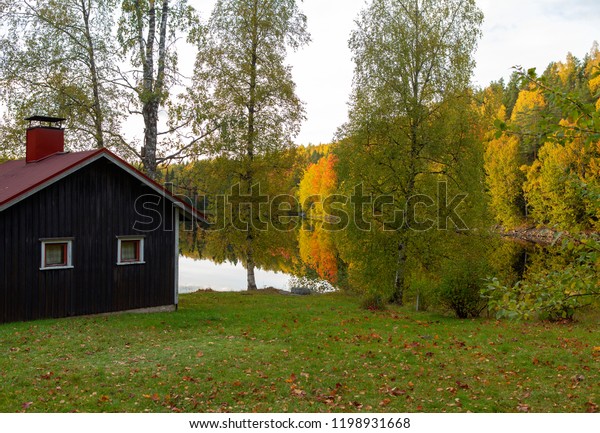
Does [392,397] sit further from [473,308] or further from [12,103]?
[12,103]

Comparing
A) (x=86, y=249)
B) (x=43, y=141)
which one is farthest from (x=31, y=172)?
(x=86, y=249)

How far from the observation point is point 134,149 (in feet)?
72.5

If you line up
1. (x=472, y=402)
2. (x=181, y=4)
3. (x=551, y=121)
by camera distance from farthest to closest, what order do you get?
(x=181, y=4)
(x=472, y=402)
(x=551, y=121)

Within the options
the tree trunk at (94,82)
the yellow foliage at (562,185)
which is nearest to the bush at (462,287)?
the tree trunk at (94,82)

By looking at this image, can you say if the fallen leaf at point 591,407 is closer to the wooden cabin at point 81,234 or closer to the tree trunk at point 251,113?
the wooden cabin at point 81,234

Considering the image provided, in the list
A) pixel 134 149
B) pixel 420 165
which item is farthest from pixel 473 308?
pixel 134 149

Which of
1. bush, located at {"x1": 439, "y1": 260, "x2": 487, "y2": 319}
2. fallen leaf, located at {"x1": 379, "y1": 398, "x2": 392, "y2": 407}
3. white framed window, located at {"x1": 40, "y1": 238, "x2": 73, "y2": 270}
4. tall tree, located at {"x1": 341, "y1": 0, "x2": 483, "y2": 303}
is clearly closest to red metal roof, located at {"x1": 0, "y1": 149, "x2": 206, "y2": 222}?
white framed window, located at {"x1": 40, "y1": 238, "x2": 73, "y2": 270}

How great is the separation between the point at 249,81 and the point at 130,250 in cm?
1061

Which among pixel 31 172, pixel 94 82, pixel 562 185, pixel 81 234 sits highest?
pixel 94 82

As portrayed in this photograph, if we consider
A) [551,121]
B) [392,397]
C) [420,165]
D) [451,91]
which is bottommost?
[392,397]

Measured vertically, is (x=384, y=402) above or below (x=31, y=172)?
below

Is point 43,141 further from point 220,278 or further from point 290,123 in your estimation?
point 220,278

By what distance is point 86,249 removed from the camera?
15492mm

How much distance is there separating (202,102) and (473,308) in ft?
43.9
